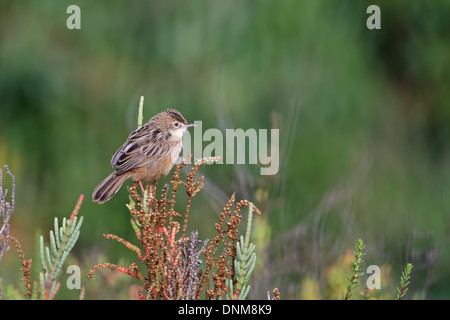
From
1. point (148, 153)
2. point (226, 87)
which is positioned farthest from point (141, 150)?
point (226, 87)

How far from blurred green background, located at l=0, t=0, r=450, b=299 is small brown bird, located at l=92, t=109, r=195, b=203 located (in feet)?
10.1

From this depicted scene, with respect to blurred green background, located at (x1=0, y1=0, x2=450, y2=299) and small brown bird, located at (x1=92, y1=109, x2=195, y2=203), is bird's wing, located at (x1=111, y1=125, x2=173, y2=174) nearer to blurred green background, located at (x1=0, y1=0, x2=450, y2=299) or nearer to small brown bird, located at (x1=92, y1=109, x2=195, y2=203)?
small brown bird, located at (x1=92, y1=109, x2=195, y2=203)

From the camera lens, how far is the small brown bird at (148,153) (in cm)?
344

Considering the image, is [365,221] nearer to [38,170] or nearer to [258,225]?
[258,225]

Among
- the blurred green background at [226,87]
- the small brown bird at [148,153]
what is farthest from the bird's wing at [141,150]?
the blurred green background at [226,87]

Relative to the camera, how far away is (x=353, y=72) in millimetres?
8367

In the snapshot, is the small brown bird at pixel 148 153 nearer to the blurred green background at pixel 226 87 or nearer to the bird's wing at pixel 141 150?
the bird's wing at pixel 141 150

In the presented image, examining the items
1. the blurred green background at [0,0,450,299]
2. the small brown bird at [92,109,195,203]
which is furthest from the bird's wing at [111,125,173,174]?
the blurred green background at [0,0,450,299]

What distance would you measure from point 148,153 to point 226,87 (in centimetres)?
404

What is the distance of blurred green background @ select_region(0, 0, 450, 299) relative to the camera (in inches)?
298

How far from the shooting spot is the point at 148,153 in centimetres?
372

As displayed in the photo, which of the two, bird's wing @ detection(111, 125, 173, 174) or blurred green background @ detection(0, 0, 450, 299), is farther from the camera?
blurred green background @ detection(0, 0, 450, 299)

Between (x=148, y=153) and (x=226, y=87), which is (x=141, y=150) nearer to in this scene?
(x=148, y=153)
